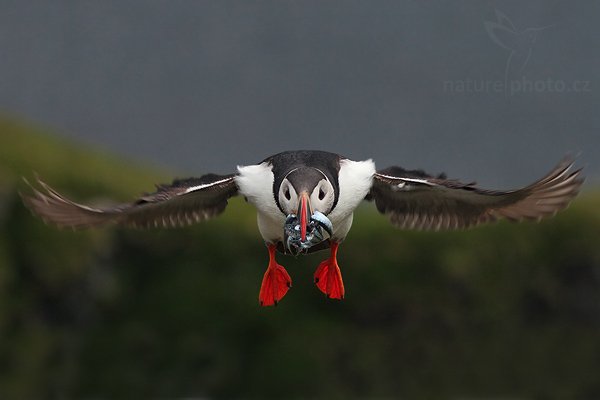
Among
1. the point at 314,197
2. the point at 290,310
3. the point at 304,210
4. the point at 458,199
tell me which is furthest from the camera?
the point at 290,310

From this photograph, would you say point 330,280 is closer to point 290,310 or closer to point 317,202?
point 317,202

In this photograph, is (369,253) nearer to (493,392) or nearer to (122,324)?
(493,392)

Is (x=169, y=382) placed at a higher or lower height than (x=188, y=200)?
lower

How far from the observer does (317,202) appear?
24.3 ft

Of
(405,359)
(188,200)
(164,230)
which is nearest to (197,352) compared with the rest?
(164,230)

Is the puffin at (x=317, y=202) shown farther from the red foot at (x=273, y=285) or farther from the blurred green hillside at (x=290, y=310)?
the blurred green hillside at (x=290, y=310)

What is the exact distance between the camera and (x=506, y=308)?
13023mm

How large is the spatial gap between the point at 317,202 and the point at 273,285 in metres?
1.50

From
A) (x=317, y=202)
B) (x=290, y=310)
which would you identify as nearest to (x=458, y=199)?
(x=317, y=202)

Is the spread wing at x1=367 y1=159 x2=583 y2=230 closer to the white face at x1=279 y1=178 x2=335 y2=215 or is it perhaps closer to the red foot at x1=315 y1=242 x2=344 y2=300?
the red foot at x1=315 y1=242 x2=344 y2=300

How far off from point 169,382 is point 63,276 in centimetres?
157

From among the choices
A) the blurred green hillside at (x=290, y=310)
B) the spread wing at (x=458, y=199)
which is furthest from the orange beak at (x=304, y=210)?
the blurred green hillside at (x=290, y=310)

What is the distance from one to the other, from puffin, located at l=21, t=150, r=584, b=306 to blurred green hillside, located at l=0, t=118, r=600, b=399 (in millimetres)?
3588

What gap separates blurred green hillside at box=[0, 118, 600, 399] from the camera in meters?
12.9
